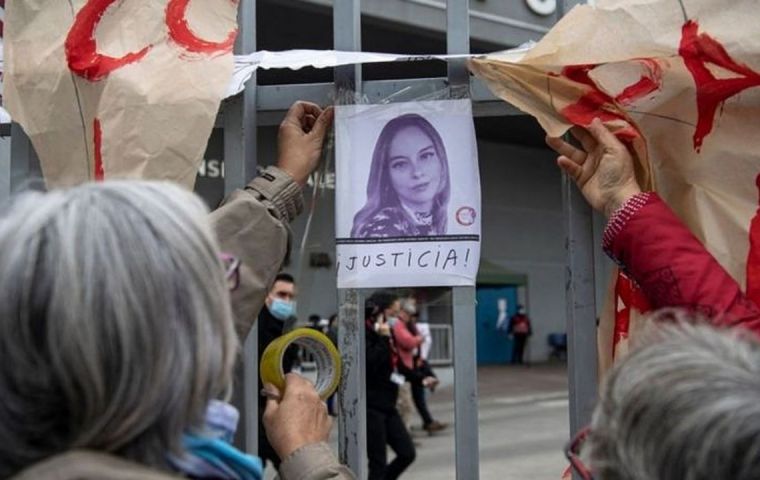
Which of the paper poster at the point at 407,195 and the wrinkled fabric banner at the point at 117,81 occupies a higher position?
the wrinkled fabric banner at the point at 117,81

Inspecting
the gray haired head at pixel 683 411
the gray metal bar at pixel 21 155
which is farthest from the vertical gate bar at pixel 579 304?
the gray metal bar at pixel 21 155

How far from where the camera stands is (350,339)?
200 cm

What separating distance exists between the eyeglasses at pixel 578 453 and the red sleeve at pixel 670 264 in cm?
35

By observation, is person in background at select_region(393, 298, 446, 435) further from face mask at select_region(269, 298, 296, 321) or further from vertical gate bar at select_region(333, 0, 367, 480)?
vertical gate bar at select_region(333, 0, 367, 480)

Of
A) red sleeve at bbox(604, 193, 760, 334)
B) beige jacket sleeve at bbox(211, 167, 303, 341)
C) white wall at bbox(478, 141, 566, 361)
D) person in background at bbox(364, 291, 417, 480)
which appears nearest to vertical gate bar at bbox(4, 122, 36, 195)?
beige jacket sleeve at bbox(211, 167, 303, 341)

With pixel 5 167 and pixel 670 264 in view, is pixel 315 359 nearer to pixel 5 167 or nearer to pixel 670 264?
pixel 670 264

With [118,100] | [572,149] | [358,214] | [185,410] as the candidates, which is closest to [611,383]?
[185,410]

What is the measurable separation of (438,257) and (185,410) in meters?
0.96

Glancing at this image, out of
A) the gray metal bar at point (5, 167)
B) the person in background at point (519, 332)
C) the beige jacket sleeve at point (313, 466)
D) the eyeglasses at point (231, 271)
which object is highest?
the gray metal bar at point (5, 167)

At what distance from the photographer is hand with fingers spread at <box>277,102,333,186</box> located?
1.98 metres

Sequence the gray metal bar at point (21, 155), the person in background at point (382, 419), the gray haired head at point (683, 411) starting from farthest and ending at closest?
the person in background at point (382, 419) < the gray metal bar at point (21, 155) < the gray haired head at point (683, 411)

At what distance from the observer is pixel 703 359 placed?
3.46 ft

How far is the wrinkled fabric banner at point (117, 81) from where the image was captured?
1932mm

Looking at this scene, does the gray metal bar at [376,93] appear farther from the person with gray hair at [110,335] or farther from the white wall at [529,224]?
the white wall at [529,224]
